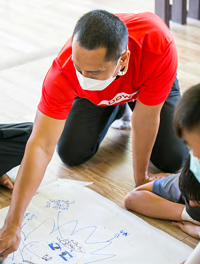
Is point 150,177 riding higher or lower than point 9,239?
lower

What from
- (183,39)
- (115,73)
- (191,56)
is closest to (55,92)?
(115,73)

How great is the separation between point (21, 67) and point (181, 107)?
1.69 metres

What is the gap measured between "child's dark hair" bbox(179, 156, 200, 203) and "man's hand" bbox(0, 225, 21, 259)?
43 cm

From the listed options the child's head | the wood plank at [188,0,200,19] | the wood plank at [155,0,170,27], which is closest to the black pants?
the child's head

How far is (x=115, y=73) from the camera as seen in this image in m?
1.18

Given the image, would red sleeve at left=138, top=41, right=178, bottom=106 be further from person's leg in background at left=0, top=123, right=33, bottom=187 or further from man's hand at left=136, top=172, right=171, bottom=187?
person's leg in background at left=0, top=123, right=33, bottom=187

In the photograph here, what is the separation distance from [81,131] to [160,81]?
43 centimetres

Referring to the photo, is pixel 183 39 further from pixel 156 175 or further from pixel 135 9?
pixel 156 175

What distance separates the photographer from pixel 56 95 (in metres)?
1.25

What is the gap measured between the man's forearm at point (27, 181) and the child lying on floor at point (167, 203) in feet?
1.03

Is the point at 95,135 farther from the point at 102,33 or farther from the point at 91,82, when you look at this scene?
the point at 102,33

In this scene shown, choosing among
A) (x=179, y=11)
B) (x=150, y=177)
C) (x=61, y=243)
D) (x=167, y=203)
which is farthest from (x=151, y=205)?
(x=179, y=11)

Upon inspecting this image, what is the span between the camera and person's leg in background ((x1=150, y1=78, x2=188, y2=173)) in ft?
5.15

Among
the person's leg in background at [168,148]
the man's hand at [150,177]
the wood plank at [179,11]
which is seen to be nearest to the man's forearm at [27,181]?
the man's hand at [150,177]
